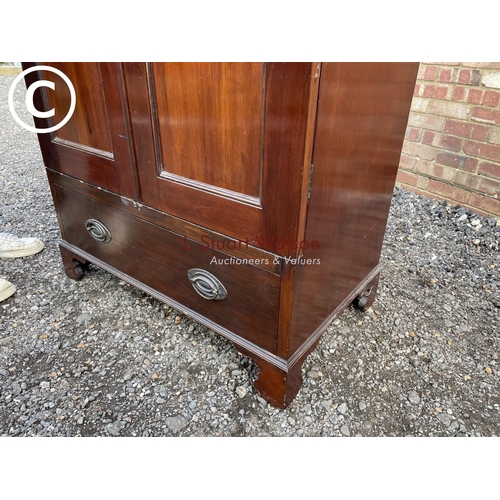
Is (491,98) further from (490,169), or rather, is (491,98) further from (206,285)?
(206,285)

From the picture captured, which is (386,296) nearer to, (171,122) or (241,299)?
(241,299)

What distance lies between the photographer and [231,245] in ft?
3.59

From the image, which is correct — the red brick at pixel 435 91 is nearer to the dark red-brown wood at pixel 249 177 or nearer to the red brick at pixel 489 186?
the red brick at pixel 489 186

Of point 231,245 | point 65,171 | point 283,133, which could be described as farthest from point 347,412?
point 65,171

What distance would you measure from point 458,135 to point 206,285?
1.82m

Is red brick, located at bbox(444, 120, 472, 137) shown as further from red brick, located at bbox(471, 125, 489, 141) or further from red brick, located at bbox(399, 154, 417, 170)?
red brick, located at bbox(399, 154, 417, 170)

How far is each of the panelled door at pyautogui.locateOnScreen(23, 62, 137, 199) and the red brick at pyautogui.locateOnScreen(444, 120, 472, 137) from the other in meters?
1.88

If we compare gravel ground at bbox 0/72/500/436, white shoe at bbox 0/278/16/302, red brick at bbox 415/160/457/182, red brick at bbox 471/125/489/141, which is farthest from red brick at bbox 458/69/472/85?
white shoe at bbox 0/278/16/302

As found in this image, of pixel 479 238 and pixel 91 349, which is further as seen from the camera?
pixel 479 238

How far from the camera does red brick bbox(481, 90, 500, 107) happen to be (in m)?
2.07

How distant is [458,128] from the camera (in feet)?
7.45

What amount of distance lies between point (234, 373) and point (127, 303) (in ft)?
1.94

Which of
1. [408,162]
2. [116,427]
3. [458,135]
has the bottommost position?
[116,427]

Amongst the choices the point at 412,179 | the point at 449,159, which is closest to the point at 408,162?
the point at 412,179
